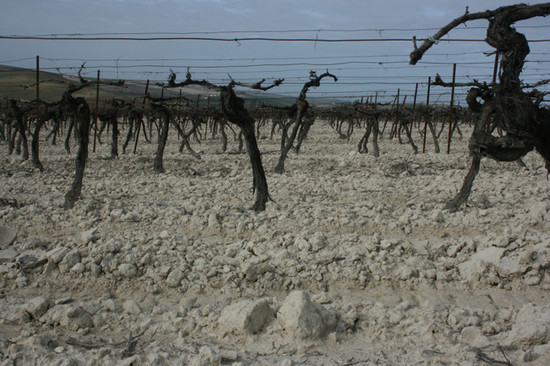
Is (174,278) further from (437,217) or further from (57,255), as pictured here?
(437,217)

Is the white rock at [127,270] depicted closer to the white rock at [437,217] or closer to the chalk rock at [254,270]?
the chalk rock at [254,270]

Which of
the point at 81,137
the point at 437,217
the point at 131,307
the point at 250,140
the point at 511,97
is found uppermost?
the point at 511,97

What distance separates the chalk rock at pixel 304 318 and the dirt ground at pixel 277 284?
0.01 metres

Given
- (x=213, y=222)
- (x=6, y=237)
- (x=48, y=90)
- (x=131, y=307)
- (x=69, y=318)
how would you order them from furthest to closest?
1. (x=48, y=90)
2. (x=213, y=222)
3. (x=6, y=237)
4. (x=131, y=307)
5. (x=69, y=318)

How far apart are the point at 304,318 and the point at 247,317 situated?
1.46ft

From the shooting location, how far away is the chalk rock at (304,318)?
11.2ft

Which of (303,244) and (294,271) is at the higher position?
(303,244)

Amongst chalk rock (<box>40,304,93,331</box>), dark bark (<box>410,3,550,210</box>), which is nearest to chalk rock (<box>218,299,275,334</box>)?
chalk rock (<box>40,304,93,331</box>)

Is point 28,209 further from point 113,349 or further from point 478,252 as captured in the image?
point 478,252

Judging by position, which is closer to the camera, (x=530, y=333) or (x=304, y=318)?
(x=530, y=333)

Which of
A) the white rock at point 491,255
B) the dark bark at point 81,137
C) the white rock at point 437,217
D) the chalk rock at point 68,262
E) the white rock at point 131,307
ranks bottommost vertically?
the white rock at point 131,307

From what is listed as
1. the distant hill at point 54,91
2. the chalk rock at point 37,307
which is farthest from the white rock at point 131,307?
the distant hill at point 54,91

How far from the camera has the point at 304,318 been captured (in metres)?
3.45

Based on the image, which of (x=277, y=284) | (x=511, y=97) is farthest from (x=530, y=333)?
(x=511, y=97)
